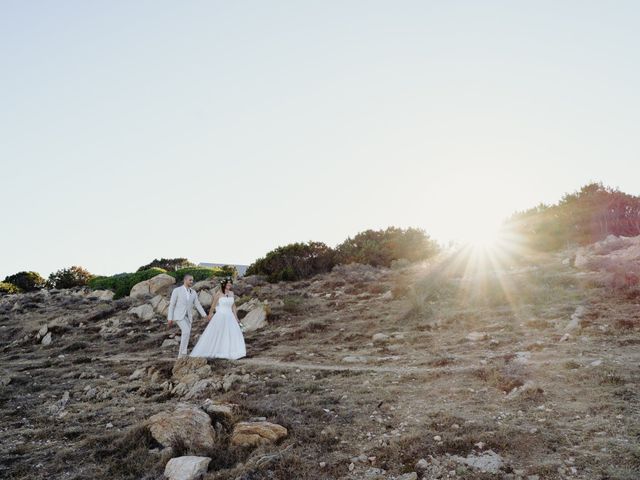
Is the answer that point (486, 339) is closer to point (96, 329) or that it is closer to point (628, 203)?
point (96, 329)

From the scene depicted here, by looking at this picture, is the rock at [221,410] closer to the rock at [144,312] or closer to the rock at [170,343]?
the rock at [170,343]

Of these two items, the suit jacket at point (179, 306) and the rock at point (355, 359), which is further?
the suit jacket at point (179, 306)

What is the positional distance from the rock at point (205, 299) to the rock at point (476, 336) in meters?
11.2

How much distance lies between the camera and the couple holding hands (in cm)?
1144

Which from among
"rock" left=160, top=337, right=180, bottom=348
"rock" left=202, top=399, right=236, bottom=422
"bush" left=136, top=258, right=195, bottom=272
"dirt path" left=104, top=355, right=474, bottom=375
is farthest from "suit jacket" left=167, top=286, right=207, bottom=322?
"bush" left=136, top=258, right=195, bottom=272

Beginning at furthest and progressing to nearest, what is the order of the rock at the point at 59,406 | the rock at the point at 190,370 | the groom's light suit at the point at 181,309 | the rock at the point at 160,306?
1. the rock at the point at 160,306
2. the groom's light suit at the point at 181,309
3. the rock at the point at 190,370
4. the rock at the point at 59,406

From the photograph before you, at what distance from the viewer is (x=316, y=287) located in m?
20.3

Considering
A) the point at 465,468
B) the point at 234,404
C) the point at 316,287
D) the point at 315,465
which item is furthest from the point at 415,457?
the point at 316,287

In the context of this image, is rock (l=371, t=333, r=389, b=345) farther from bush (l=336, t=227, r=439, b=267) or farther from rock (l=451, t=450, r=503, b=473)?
bush (l=336, t=227, r=439, b=267)

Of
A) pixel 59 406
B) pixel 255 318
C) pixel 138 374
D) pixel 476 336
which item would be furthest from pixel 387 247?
pixel 59 406

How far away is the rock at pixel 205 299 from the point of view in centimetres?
1883

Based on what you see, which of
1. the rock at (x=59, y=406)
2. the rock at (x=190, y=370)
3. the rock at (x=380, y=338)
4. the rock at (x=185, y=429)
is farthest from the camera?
the rock at (x=380, y=338)


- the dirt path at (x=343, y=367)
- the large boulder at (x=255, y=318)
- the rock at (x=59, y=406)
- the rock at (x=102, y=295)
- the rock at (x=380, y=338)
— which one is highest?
the rock at (x=102, y=295)

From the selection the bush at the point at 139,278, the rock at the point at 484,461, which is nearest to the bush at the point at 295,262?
the bush at the point at 139,278
